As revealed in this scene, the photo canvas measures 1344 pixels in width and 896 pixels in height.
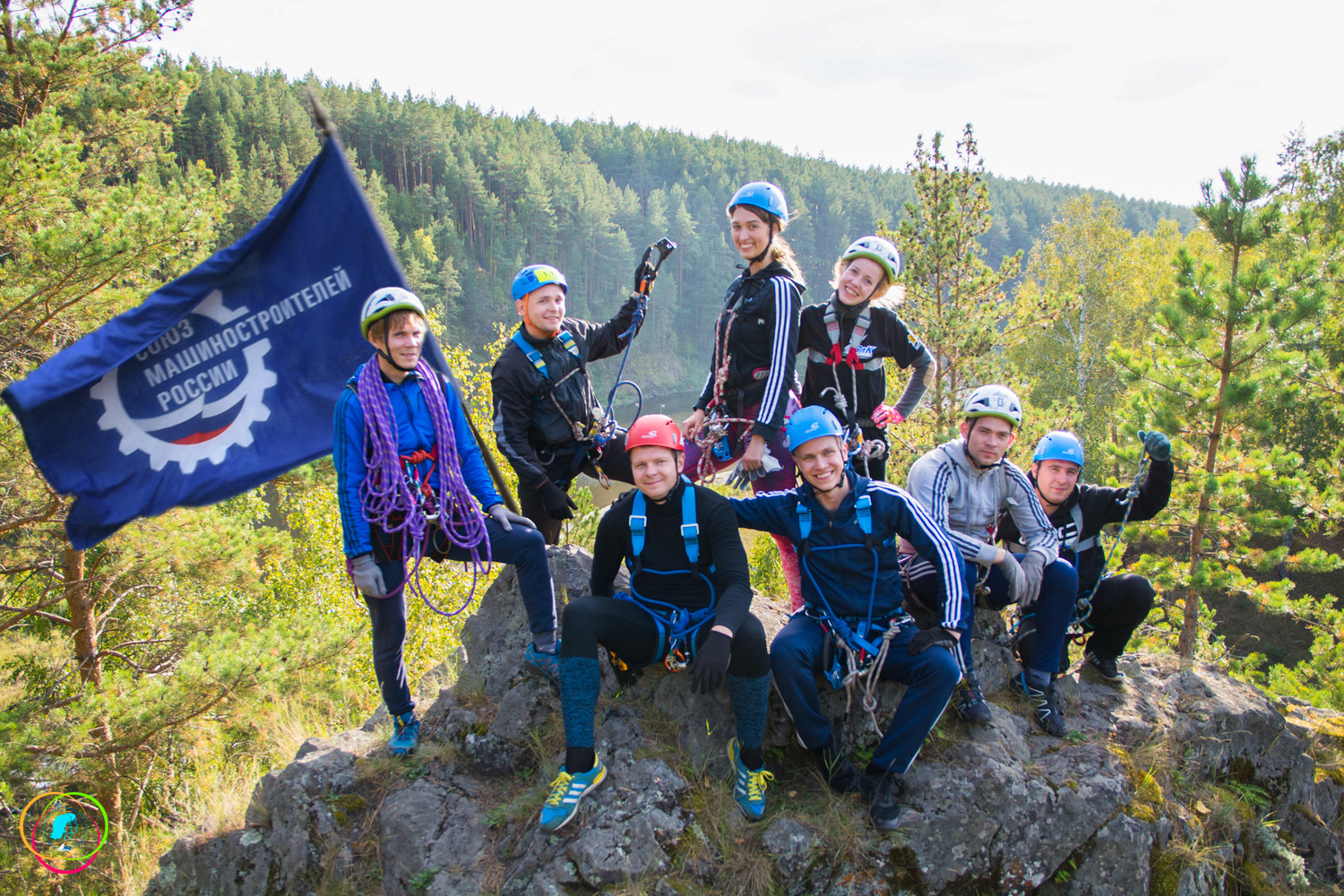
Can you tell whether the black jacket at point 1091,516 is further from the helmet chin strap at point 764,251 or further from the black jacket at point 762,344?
the helmet chin strap at point 764,251

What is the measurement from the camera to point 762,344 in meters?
4.62

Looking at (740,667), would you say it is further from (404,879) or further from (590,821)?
(404,879)

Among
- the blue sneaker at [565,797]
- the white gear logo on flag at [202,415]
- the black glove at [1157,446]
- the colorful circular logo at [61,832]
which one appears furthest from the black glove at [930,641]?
the colorful circular logo at [61,832]

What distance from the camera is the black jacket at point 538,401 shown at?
177 inches

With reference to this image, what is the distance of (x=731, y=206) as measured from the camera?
4422mm

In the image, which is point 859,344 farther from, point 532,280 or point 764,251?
point 532,280

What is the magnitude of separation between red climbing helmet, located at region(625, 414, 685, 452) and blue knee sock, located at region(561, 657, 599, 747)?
116 cm

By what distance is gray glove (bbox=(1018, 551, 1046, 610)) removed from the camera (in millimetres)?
4223

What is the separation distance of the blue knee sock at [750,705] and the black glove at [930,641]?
0.82 m

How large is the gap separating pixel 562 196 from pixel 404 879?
64.9 m

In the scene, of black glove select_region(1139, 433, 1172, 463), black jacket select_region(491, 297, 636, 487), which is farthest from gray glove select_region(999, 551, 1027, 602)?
black jacket select_region(491, 297, 636, 487)

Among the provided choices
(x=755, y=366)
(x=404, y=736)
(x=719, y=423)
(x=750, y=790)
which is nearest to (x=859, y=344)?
(x=755, y=366)

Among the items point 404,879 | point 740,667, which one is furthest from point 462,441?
point 404,879

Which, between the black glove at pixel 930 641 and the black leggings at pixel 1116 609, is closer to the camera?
the black glove at pixel 930 641
